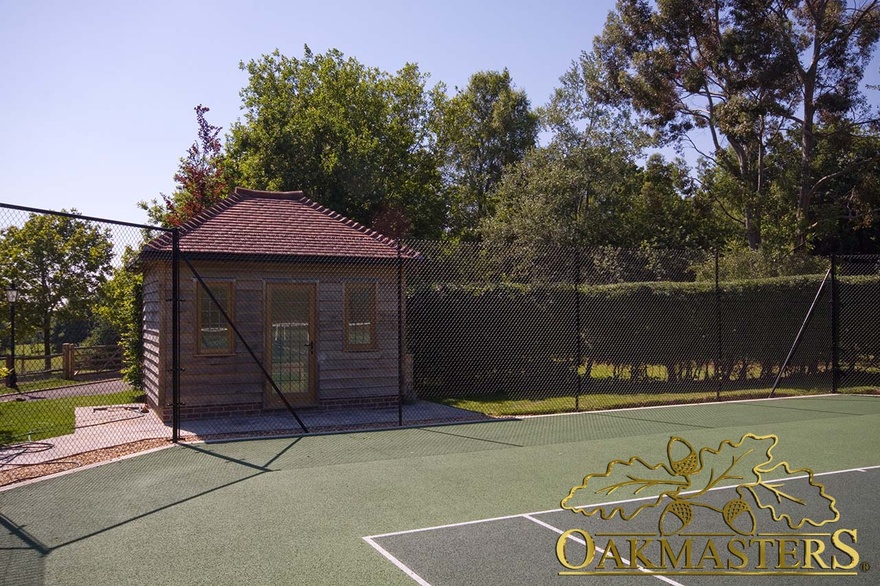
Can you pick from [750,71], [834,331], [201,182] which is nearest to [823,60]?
[750,71]

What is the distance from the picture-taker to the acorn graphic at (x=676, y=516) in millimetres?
4770

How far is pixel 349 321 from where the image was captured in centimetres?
1280

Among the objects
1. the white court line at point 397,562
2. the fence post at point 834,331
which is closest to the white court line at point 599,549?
the white court line at point 397,562

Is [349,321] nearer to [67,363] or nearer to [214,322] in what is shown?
[214,322]

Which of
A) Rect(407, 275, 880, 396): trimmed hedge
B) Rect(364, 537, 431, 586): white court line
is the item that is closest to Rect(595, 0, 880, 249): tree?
Rect(407, 275, 880, 396): trimmed hedge

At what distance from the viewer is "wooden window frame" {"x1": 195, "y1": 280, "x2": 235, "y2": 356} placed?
11781 mm

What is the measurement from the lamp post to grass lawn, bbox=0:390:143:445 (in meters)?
0.74

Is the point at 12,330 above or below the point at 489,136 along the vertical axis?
below

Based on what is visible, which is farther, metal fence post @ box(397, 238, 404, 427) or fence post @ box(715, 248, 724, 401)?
fence post @ box(715, 248, 724, 401)

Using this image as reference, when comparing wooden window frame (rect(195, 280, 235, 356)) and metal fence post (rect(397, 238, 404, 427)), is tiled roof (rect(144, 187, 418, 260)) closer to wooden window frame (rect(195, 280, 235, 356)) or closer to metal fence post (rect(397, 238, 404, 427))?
wooden window frame (rect(195, 280, 235, 356))

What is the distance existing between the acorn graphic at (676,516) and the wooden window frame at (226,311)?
26.2ft

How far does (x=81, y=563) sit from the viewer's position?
527cm

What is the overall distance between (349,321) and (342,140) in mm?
15063

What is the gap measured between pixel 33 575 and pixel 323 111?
80.5 feet
